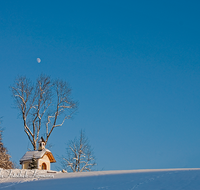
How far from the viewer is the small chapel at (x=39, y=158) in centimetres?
2825

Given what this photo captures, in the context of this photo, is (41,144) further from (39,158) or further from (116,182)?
(116,182)

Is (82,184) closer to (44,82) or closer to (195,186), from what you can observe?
(195,186)

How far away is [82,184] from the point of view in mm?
14156

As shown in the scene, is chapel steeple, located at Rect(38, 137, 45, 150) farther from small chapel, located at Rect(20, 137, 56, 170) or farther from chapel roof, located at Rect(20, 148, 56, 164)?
chapel roof, located at Rect(20, 148, 56, 164)

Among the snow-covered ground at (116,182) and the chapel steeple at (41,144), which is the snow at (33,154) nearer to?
the chapel steeple at (41,144)

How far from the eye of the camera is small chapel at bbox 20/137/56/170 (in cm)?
2825

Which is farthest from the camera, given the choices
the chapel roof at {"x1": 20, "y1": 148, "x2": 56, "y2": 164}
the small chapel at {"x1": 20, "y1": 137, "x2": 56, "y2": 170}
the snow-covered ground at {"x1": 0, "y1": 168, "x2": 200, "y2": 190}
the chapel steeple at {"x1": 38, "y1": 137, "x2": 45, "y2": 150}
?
A: the chapel steeple at {"x1": 38, "y1": 137, "x2": 45, "y2": 150}

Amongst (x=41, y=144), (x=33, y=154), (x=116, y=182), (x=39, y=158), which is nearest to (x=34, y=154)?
(x=33, y=154)

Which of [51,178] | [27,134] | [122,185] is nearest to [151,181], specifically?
[122,185]

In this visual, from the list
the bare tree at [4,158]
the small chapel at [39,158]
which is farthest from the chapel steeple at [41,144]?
the bare tree at [4,158]

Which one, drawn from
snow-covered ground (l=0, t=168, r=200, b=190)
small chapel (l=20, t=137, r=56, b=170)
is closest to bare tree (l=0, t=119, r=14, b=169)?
small chapel (l=20, t=137, r=56, b=170)

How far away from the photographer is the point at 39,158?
28328 millimetres

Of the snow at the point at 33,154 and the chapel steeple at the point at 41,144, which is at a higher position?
the chapel steeple at the point at 41,144

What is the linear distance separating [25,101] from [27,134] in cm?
408
